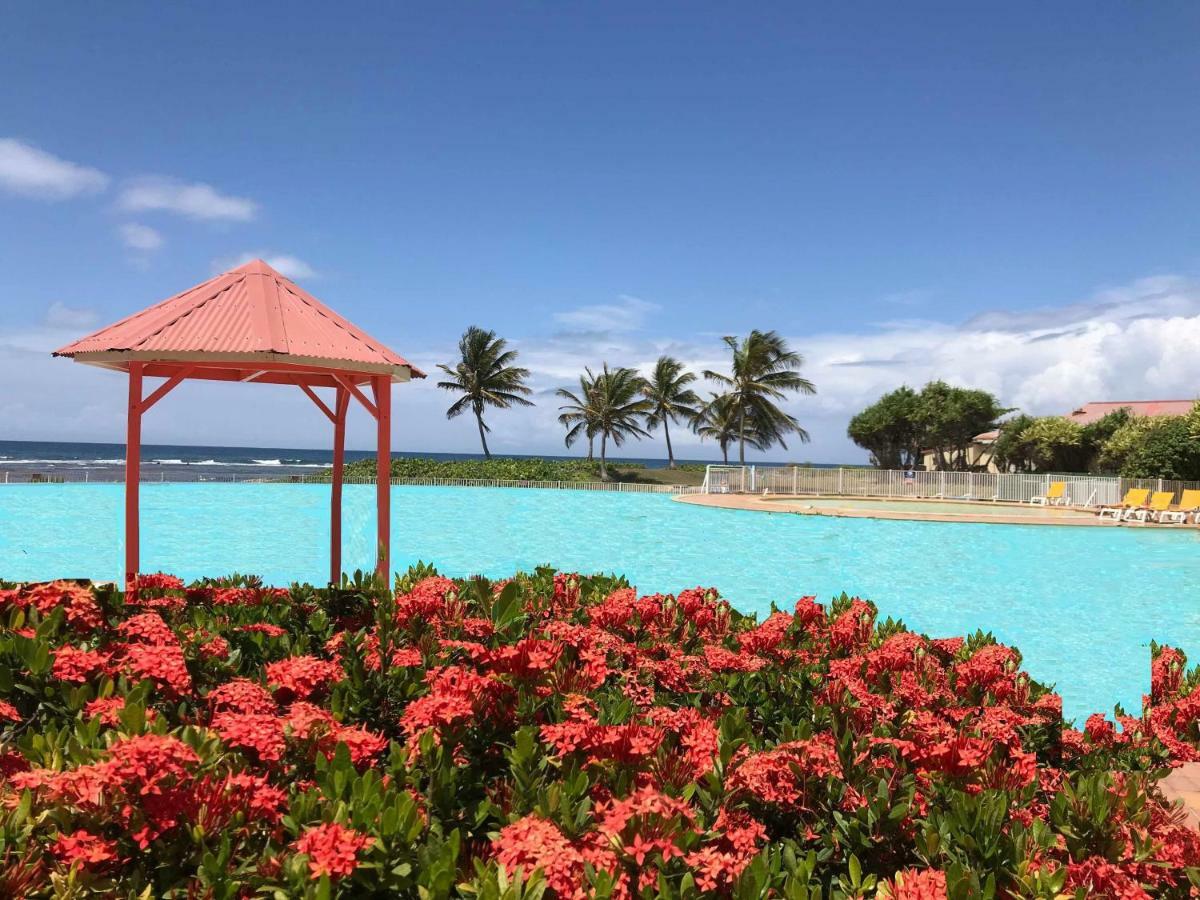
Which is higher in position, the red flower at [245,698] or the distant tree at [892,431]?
the distant tree at [892,431]

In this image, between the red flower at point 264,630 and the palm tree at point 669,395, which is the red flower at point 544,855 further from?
the palm tree at point 669,395

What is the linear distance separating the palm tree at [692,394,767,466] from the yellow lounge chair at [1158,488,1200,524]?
24.2 metres

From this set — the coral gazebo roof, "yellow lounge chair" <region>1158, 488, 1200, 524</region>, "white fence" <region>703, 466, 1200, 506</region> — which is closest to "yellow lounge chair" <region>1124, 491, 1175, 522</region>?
"yellow lounge chair" <region>1158, 488, 1200, 524</region>

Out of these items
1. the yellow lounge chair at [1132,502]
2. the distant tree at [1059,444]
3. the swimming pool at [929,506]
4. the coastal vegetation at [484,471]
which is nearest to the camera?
the yellow lounge chair at [1132,502]

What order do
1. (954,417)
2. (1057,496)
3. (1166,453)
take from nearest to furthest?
(1166,453) < (1057,496) < (954,417)

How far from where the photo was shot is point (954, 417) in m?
47.3

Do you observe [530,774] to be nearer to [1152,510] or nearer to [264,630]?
[264,630]

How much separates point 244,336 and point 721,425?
141 feet

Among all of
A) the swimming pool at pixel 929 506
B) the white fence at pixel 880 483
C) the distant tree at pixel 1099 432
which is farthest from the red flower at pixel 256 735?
the distant tree at pixel 1099 432

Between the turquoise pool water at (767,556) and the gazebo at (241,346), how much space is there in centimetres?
769

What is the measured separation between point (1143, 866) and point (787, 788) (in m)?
1.01

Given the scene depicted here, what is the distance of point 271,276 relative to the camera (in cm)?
891

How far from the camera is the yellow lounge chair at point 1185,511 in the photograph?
2573 cm

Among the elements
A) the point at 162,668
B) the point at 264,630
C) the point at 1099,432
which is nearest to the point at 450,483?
the point at 1099,432
